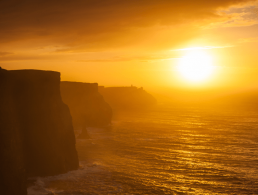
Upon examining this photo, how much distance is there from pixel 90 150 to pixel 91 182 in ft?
57.2

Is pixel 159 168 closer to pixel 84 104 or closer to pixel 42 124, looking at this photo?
pixel 42 124

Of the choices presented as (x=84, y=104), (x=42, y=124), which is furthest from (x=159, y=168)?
(x=84, y=104)

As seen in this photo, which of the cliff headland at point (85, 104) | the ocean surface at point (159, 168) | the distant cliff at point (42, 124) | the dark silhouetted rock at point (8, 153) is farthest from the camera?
the cliff headland at point (85, 104)

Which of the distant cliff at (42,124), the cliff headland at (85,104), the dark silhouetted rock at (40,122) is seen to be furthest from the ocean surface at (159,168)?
the cliff headland at (85,104)

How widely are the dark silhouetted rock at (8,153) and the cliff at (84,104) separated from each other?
54.8 metres

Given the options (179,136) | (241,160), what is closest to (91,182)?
(241,160)

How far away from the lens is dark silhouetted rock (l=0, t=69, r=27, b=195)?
25797 millimetres

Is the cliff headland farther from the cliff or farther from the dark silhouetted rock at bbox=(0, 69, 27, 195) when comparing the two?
the dark silhouetted rock at bbox=(0, 69, 27, 195)

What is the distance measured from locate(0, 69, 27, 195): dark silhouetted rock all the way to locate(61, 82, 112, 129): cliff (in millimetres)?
54796

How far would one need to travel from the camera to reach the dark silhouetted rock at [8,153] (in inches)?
1016

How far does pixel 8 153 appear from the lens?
26.2 metres

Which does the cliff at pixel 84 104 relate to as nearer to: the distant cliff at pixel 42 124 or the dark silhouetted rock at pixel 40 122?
the distant cliff at pixel 42 124

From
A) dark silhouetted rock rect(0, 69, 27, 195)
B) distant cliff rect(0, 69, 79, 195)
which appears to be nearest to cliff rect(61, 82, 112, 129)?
distant cliff rect(0, 69, 79, 195)

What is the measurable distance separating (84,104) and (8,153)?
60814mm
